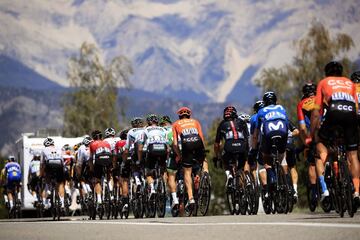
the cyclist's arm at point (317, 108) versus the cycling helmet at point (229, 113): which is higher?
the cycling helmet at point (229, 113)

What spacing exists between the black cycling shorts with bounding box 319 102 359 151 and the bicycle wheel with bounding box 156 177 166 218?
8.31m

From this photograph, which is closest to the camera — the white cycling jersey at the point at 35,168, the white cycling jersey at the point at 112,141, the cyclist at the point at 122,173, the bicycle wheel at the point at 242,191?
the bicycle wheel at the point at 242,191

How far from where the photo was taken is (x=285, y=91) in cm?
7700

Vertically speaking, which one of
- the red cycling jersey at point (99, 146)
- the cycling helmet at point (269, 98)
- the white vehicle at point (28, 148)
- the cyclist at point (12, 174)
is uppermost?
the white vehicle at point (28, 148)

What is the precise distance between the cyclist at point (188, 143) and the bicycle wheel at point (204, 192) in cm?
29

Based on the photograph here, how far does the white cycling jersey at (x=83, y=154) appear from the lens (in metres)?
28.2

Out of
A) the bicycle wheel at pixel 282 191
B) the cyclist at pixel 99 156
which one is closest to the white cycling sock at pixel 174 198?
the bicycle wheel at pixel 282 191

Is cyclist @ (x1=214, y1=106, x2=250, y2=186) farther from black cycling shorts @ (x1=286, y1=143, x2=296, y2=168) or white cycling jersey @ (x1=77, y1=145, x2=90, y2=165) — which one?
white cycling jersey @ (x1=77, y1=145, x2=90, y2=165)

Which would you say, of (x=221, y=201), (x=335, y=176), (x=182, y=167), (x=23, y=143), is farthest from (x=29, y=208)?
(x=221, y=201)

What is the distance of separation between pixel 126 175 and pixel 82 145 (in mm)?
2877

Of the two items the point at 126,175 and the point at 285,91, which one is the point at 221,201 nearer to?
the point at 285,91

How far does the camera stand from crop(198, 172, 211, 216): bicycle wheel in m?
22.0

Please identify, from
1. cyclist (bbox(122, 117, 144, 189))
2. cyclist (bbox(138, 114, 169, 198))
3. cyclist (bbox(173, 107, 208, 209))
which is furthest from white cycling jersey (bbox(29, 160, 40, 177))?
cyclist (bbox(173, 107, 208, 209))

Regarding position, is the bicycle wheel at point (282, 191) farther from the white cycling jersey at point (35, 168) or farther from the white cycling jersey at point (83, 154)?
the white cycling jersey at point (35, 168)
